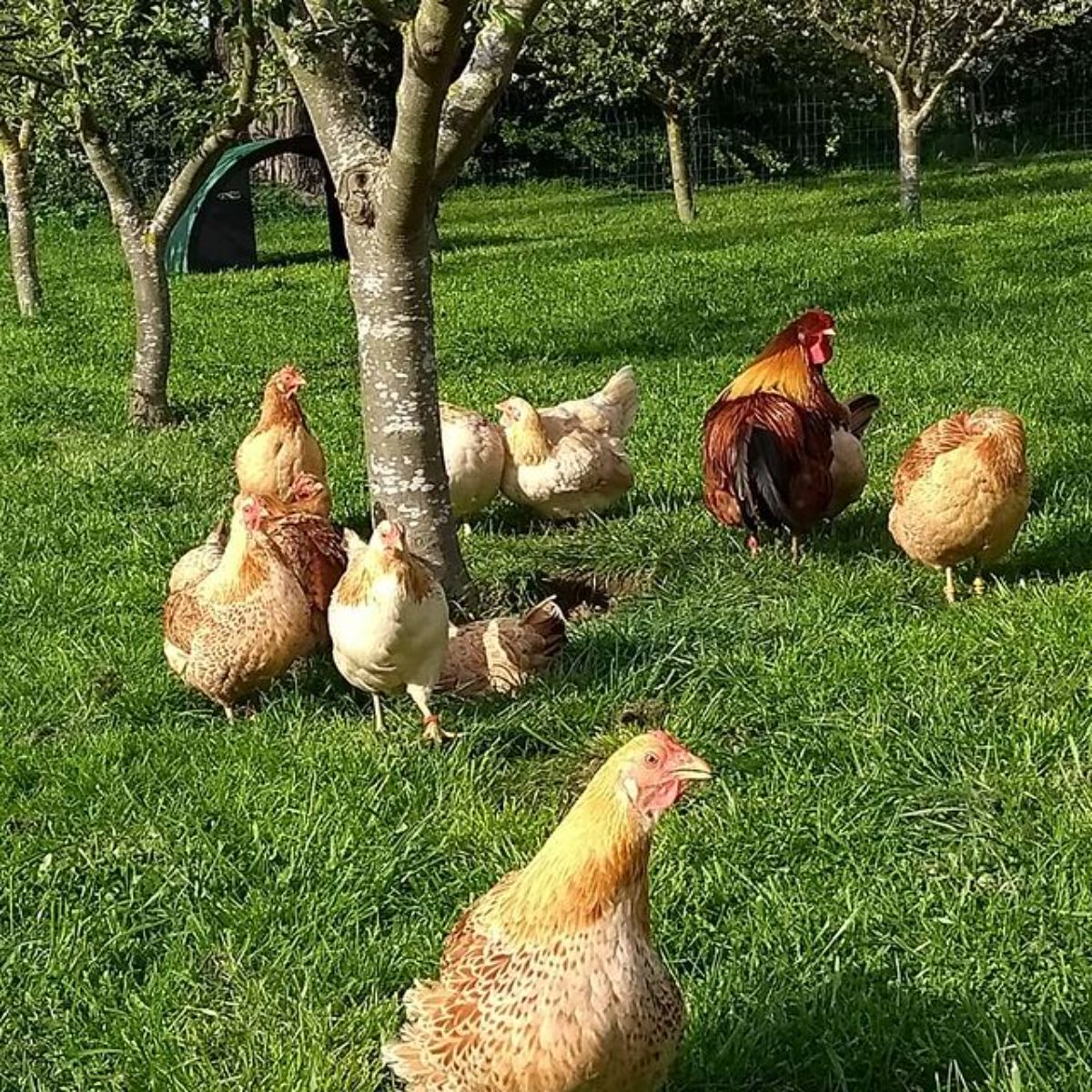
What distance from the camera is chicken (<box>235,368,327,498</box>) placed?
6.43 meters

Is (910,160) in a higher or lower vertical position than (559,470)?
higher

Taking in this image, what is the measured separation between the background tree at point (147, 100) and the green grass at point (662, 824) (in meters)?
1.19

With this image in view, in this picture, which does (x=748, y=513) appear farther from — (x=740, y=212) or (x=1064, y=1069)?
(x=740, y=212)

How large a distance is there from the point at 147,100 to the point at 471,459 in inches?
155

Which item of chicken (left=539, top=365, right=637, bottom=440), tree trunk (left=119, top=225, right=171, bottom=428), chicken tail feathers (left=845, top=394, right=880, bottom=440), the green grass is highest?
tree trunk (left=119, top=225, right=171, bottom=428)

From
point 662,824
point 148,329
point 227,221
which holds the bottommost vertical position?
point 662,824

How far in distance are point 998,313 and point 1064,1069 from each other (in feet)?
28.9

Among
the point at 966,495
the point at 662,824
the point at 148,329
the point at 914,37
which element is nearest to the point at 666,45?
the point at 914,37

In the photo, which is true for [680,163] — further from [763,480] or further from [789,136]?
[763,480]

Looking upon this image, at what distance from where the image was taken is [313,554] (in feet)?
16.6

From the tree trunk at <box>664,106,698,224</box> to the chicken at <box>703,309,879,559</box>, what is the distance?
13623mm

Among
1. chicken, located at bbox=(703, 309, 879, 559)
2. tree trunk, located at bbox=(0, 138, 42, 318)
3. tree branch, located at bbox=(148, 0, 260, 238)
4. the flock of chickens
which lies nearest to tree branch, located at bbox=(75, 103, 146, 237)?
tree branch, located at bbox=(148, 0, 260, 238)

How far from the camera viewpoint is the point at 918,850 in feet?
12.0

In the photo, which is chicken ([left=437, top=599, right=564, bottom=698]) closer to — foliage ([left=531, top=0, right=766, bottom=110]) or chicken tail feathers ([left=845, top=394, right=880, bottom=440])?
chicken tail feathers ([left=845, top=394, right=880, bottom=440])
